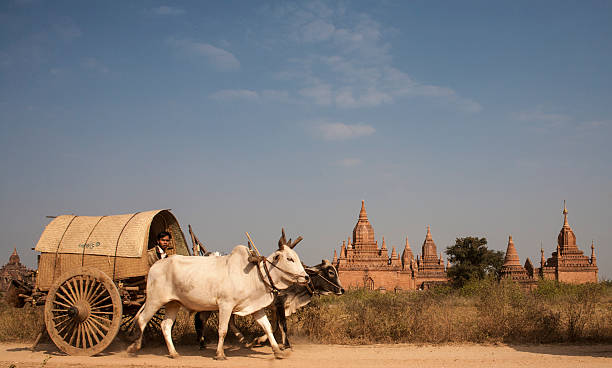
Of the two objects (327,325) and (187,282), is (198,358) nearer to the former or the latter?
(187,282)

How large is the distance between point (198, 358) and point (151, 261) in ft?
5.19

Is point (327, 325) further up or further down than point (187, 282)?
further down

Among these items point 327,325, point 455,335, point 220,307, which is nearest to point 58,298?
point 220,307

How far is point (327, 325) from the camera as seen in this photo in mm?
8180

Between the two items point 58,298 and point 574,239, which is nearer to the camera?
point 58,298

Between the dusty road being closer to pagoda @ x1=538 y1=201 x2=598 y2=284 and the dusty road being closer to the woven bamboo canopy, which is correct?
the woven bamboo canopy

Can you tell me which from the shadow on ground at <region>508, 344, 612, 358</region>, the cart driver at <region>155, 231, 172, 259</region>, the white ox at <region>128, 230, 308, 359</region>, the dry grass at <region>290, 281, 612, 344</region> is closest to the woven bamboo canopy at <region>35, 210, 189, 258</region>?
the cart driver at <region>155, 231, 172, 259</region>

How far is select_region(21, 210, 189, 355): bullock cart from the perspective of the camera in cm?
675

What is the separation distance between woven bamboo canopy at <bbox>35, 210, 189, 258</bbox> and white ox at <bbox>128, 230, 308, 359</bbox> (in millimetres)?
567

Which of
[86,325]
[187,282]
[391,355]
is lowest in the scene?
[391,355]

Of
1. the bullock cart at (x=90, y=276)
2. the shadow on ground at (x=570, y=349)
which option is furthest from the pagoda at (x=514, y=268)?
the bullock cart at (x=90, y=276)

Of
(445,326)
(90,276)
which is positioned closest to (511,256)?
(445,326)

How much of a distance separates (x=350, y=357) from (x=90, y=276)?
362 centimetres

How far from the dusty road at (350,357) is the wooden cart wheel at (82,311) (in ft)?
0.69
